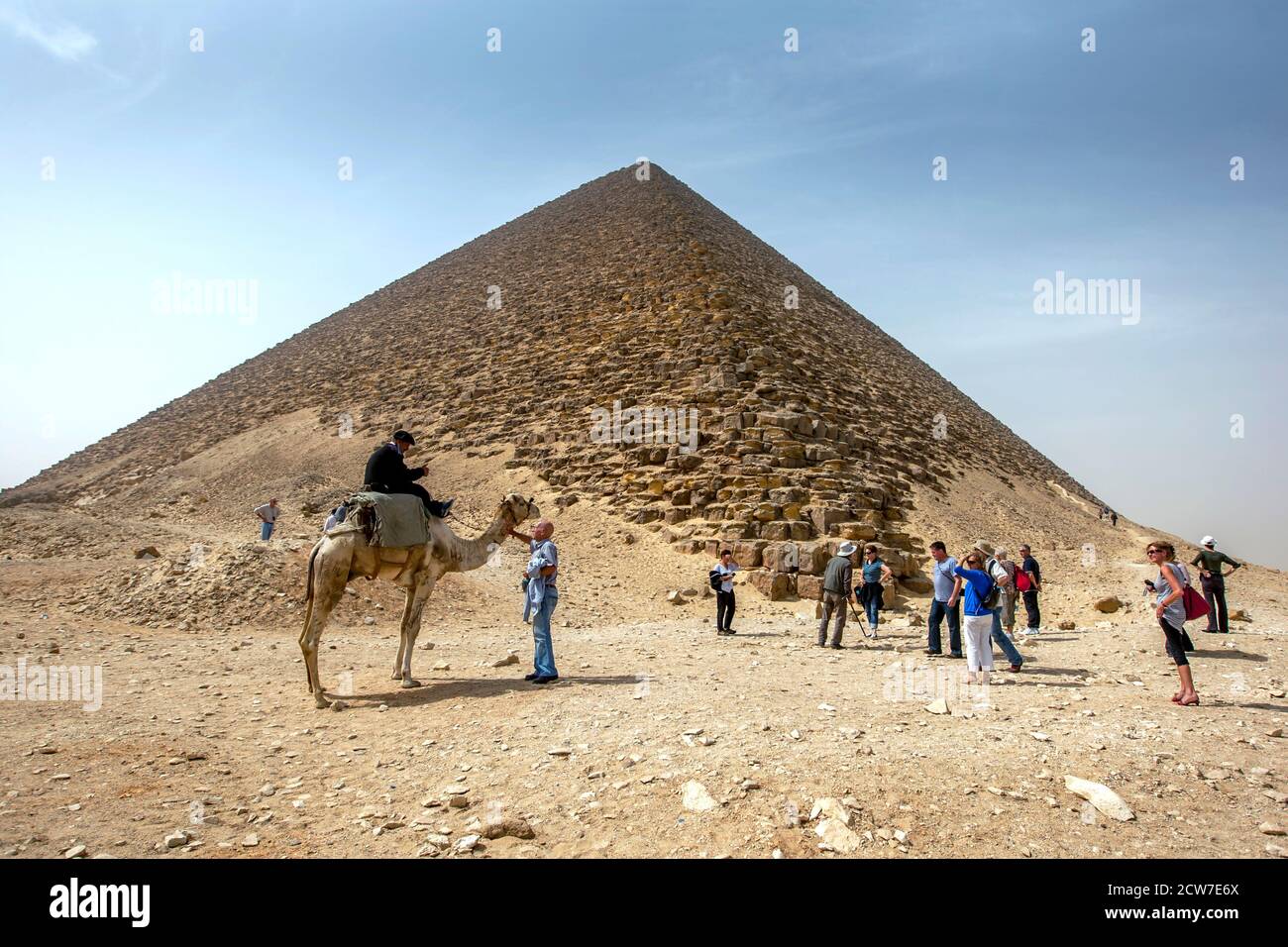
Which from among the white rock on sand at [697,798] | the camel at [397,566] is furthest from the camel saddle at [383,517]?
the white rock on sand at [697,798]

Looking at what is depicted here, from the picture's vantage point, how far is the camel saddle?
5.83 m

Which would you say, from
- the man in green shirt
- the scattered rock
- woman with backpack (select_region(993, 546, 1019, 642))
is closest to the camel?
the scattered rock

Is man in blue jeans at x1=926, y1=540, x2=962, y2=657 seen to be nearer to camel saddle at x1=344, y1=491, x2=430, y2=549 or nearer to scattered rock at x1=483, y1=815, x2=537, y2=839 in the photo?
camel saddle at x1=344, y1=491, x2=430, y2=549

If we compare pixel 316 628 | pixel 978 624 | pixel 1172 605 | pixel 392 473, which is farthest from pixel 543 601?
pixel 1172 605

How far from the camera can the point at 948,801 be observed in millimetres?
3164

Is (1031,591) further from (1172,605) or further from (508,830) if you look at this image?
(508,830)

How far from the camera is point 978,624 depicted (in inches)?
242

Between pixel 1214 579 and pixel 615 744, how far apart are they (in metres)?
8.58

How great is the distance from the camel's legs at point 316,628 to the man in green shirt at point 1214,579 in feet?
31.8

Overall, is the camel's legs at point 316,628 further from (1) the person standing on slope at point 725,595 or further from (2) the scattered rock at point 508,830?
(1) the person standing on slope at point 725,595

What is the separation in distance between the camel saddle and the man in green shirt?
30.2 feet
